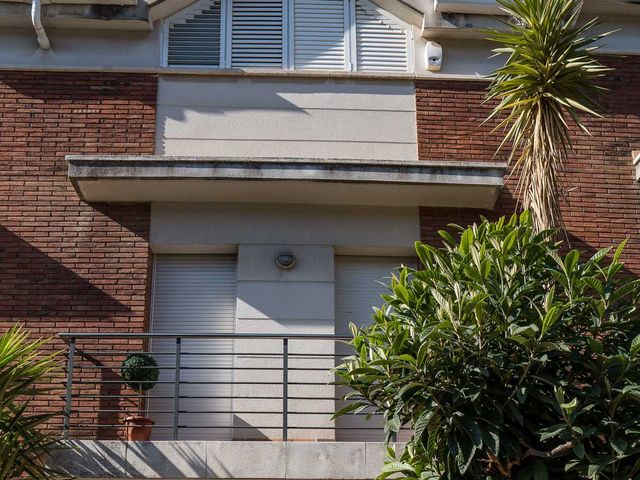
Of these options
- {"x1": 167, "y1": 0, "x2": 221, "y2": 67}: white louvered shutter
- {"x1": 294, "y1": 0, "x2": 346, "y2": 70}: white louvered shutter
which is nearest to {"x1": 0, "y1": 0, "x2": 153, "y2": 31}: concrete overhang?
{"x1": 167, "y1": 0, "x2": 221, "y2": 67}: white louvered shutter

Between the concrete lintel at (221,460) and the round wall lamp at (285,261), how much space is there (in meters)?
2.59

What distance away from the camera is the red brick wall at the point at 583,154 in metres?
12.7

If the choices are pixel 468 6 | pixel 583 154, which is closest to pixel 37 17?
pixel 468 6

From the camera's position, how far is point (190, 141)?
12.8m

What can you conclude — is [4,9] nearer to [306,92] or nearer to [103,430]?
[306,92]

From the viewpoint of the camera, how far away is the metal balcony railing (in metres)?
11.5

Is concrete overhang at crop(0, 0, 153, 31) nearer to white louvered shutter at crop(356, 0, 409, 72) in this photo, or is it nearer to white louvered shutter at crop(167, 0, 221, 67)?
white louvered shutter at crop(167, 0, 221, 67)

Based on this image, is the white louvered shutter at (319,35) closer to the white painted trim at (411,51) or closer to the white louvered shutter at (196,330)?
the white painted trim at (411,51)

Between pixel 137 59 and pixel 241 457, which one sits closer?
pixel 241 457

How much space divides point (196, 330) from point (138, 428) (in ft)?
5.70

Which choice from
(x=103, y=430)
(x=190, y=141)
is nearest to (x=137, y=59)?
(x=190, y=141)

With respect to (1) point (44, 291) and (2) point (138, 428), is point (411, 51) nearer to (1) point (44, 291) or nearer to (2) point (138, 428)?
(1) point (44, 291)

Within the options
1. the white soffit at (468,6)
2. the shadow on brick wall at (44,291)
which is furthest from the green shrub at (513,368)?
the white soffit at (468,6)

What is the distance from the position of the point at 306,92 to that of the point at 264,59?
27.8 inches
